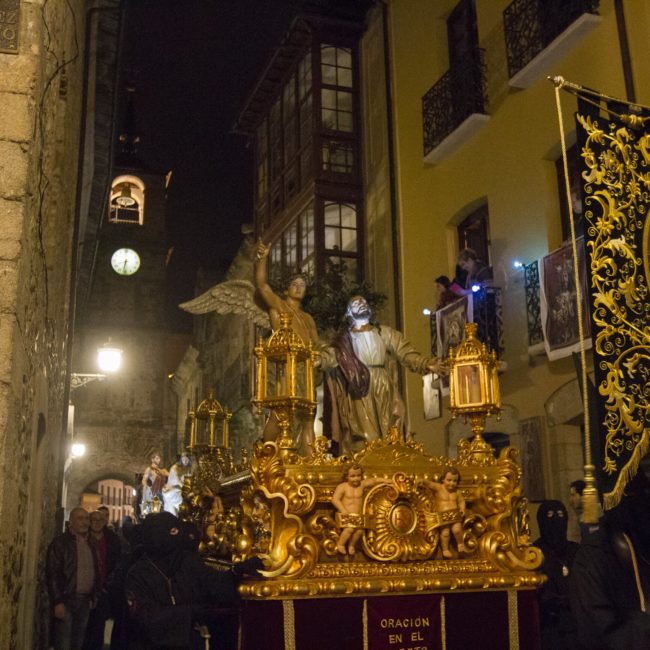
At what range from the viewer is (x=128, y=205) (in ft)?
133

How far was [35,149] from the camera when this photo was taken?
4656mm

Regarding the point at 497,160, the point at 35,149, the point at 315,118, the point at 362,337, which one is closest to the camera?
the point at 35,149

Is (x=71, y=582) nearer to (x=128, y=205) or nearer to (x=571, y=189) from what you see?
(x=571, y=189)

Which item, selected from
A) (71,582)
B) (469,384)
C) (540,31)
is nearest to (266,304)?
(469,384)

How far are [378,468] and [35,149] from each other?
2.98 metres

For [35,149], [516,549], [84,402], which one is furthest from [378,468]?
[84,402]

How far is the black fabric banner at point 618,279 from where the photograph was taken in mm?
5199

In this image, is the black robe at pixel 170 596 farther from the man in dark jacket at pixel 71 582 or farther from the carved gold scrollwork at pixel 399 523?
the man in dark jacket at pixel 71 582

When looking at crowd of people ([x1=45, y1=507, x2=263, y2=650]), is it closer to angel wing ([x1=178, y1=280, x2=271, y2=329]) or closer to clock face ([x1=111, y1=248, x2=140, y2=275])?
angel wing ([x1=178, y1=280, x2=271, y2=329])

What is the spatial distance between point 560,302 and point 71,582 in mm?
6640

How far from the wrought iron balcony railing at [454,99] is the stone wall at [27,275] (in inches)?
307

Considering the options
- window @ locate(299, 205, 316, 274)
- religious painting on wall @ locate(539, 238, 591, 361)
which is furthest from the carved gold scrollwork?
window @ locate(299, 205, 316, 274)

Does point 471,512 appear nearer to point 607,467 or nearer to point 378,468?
point 378,468

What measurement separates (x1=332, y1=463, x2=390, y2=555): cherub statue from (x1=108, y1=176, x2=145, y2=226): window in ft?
120
